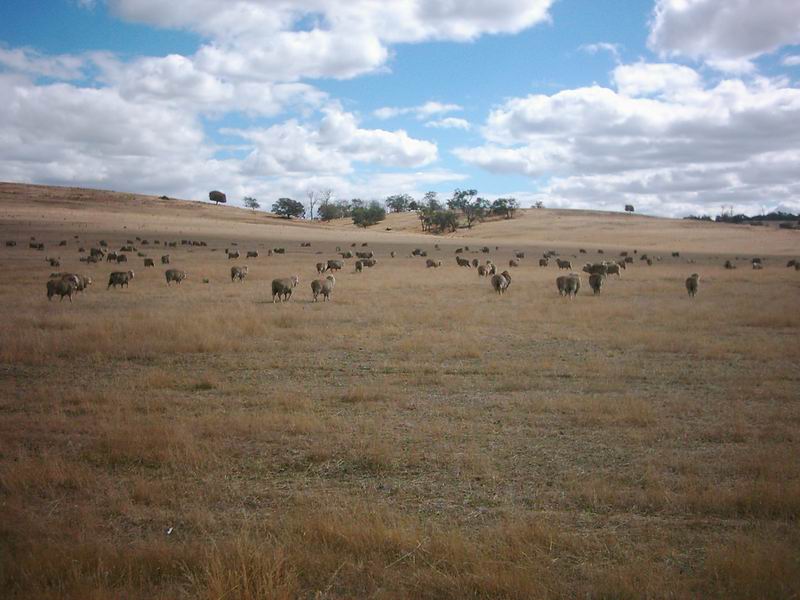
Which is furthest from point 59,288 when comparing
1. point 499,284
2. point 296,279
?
point 499,284

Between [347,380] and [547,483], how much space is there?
5.70 meters

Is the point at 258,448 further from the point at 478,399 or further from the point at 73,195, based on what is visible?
the point at 73,195

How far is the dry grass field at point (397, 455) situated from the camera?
15.9 ft

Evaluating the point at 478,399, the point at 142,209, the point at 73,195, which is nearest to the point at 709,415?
the point at 478,399

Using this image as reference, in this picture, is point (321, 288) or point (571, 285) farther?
point (571, 285)

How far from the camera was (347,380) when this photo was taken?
11742 mm

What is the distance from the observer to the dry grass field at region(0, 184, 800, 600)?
4832 millimetres

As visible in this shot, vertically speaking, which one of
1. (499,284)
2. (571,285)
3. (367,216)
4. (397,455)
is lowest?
(397,455)

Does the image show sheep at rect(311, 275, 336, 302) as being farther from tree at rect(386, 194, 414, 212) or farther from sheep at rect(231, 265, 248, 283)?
→ tree at rect(386, 194, 414, 212)

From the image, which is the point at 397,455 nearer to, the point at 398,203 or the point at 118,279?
the point at 118,279

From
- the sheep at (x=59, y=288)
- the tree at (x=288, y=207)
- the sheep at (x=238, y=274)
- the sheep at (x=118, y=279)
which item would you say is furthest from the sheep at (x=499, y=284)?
the tree at (x=288, y=207)

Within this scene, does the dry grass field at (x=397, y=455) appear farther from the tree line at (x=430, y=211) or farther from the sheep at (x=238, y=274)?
the tree line at (x=430, y=211)

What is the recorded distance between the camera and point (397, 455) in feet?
25.0

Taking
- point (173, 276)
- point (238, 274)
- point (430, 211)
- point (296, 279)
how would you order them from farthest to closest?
1. point (430, 211)
2. point (238, 274)
3. point (173, 276)
4. point (296, 279)
